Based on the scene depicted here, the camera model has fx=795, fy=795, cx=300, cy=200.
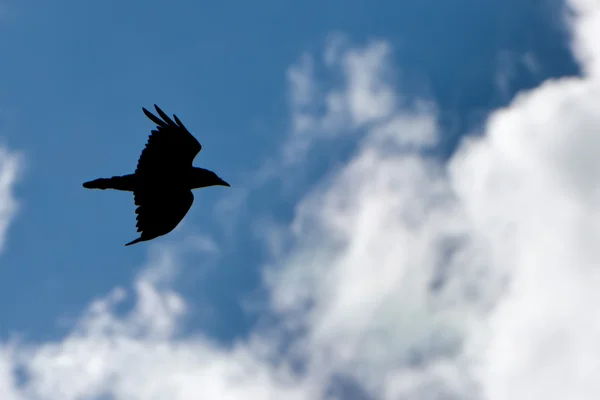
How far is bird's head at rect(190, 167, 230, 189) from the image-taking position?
23.2 m

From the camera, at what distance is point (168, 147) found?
73.0 feet

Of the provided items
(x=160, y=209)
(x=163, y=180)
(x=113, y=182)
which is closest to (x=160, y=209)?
(x=160, y=209)

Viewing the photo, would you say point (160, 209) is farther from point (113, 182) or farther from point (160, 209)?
point (113, 182)

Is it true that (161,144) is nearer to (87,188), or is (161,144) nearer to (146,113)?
(146,113)

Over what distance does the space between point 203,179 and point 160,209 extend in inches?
63.6

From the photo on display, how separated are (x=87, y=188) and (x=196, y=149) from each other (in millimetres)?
3314

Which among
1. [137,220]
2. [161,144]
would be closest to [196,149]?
[161,144]

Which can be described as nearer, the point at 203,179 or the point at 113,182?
the point at 113,182

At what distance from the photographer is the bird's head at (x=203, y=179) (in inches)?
915

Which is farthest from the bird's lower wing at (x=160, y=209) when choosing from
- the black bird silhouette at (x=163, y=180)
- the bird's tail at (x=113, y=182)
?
the bird's tail at (x=113, y=182)

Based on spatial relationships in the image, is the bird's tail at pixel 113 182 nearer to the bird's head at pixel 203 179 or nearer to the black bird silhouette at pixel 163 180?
the black bird silhouette at pixel 163 180

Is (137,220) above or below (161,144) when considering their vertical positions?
below

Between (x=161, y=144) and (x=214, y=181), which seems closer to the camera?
(x=161, y=144)

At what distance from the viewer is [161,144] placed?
2214 centimetres
